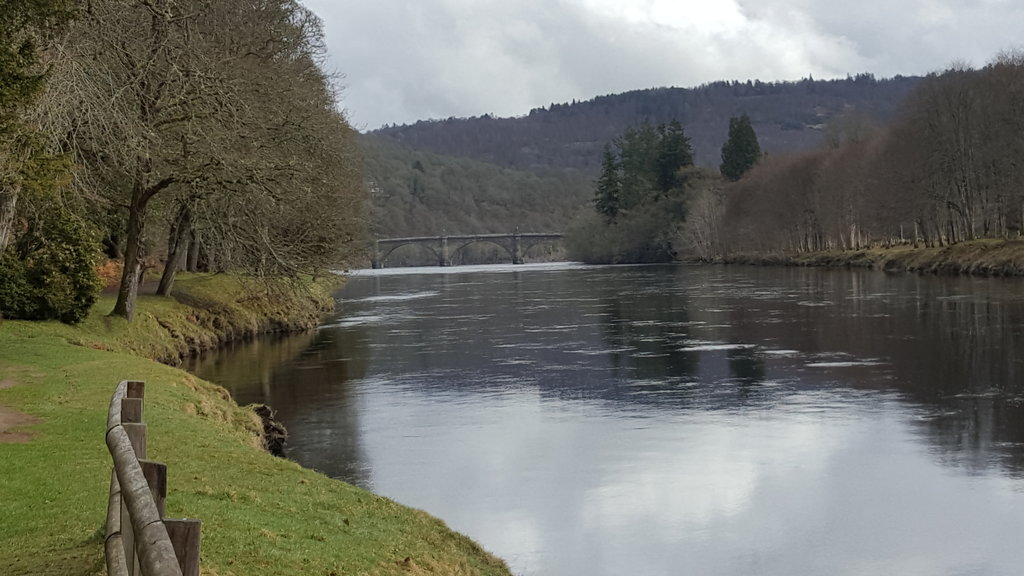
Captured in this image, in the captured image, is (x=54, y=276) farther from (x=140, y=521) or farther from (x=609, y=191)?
(x=609, y=191)

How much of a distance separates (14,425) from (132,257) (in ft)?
68.7

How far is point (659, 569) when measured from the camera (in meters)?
15.2

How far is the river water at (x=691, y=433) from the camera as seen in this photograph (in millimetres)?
16297

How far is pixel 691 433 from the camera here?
80.5ft

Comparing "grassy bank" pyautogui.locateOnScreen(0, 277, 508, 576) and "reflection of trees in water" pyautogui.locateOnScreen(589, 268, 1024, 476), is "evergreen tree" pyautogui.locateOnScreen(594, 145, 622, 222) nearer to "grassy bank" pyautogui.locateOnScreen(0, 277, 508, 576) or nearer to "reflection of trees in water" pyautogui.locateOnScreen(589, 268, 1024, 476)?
"reflection of trees in water" pyautogui.locateOnScreen(589, 268, 1024, 476)

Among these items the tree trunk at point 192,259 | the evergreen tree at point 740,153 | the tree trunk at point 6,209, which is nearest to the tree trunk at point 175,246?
the tree trunk at point 192,259

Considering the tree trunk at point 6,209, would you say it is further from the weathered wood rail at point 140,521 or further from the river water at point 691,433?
the weathered wood rail at point 140,521

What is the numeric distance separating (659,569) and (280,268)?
25.8m

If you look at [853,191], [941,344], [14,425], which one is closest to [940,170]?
[853,191]

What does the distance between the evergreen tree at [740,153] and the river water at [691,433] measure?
107 meters

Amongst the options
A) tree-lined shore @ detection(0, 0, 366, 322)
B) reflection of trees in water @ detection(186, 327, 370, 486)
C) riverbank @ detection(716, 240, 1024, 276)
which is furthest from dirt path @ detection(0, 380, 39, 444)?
riverbank @ detection(716, 240, 1024, 276)

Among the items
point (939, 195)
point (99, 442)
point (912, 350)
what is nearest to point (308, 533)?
point (99, 442)

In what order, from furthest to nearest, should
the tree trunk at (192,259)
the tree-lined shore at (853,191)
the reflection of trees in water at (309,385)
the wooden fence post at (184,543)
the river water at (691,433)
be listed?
the tree-lined shore at (853,191), the tree trunk at (192,259), the reflection of trees in water at (309,385), the river water at (691,433), the wooden fence post at (184,543)

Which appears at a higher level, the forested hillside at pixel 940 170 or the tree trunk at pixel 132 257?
the forested hillside at pixel 940 170
